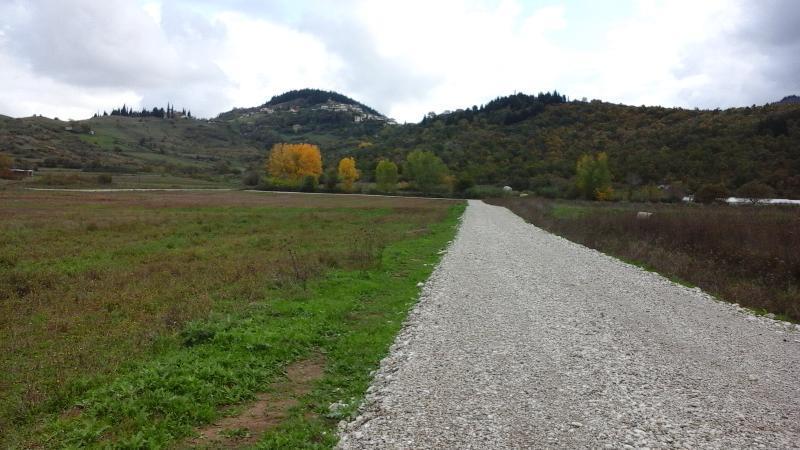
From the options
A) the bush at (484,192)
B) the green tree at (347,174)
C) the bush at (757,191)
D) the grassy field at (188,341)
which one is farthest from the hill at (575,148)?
the grassy field at (188,341)

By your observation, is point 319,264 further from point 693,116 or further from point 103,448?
point 693,116

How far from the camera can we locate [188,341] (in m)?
9.33

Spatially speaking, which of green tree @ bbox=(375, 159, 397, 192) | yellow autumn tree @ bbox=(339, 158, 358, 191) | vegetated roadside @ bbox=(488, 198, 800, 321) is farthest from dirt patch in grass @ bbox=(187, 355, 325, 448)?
green tree @ bbox=(375, 159, 397, 192)

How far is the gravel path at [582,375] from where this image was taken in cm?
602

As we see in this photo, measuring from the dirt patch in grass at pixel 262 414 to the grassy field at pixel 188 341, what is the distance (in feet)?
0.08

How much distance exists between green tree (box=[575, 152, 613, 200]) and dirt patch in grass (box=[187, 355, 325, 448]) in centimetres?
9194

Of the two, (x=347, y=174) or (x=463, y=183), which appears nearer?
(x=463, y=183)

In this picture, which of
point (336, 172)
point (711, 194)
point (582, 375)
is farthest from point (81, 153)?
point (582, 375)

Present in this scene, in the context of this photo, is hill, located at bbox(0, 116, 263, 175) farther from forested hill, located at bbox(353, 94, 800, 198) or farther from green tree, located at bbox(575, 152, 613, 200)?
green tree, located at bbox(575, 152, 613, 200)

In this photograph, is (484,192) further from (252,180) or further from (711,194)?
(252,180)

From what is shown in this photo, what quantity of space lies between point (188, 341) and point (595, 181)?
94.8 metres

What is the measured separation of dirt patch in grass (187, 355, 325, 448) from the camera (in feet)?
19.5

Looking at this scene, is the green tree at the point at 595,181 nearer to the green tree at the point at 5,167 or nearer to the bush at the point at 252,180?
the bush at the point at 252,180

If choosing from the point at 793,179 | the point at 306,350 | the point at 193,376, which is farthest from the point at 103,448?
the point at 793,179
